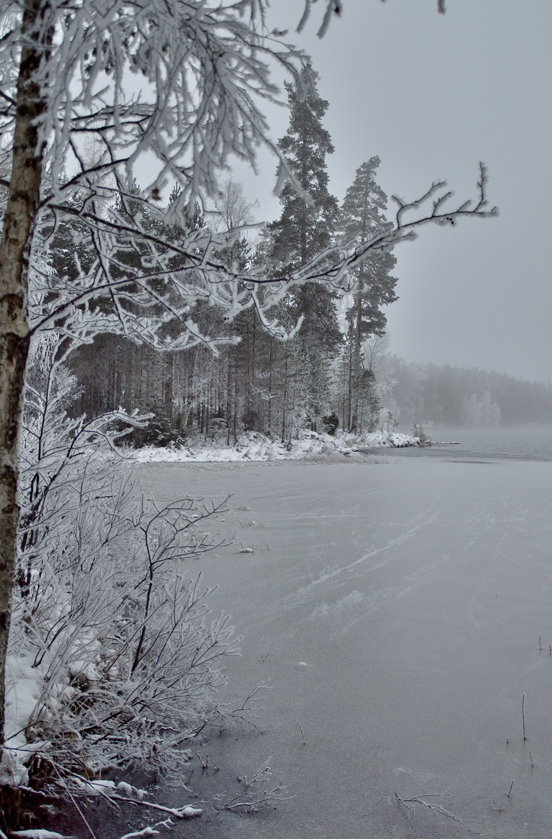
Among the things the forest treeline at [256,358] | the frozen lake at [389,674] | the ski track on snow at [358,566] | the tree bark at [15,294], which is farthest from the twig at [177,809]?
the forest treeline at [256,358]

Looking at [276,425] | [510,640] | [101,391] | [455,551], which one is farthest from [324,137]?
[510,640]

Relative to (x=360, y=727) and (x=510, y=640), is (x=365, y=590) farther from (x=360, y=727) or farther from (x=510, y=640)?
(x=360, y=727)

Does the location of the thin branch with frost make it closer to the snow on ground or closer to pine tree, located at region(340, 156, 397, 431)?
the snow on ground

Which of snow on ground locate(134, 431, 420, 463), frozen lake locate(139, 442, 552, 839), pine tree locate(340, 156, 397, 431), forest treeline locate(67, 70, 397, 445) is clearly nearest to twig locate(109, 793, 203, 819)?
frozen lake locate(139, 442, 552, 839)

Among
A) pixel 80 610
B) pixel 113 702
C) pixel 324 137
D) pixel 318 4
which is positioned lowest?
pixel 113 702

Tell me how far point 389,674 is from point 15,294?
3.26m

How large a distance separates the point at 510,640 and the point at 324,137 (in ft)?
92.9

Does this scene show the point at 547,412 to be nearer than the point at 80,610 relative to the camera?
No

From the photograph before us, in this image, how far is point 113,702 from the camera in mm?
2289

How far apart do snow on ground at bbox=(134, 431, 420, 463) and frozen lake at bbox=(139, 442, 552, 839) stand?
10307 millimetres

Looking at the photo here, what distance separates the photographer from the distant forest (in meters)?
79.5

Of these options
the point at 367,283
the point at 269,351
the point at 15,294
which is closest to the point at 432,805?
the point at 15,294

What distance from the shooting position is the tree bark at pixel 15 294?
153cm

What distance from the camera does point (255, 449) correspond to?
20.4 metres
